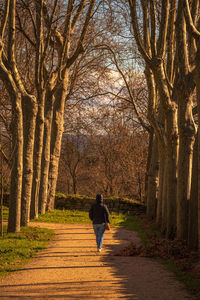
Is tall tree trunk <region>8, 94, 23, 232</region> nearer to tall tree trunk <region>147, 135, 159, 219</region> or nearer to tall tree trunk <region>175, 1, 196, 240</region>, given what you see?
tall tree trunk <region>175, 1, 196, 240</region>

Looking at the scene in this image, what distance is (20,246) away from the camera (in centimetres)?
1039

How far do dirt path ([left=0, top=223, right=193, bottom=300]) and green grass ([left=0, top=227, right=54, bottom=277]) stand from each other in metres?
0.28

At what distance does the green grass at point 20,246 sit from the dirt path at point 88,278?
275mm

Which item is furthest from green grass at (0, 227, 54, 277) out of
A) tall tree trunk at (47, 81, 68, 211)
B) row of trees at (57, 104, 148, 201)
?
row of trees at (57, 104, 148, 201)

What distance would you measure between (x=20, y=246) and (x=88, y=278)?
12.0ft

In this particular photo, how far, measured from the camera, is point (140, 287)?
22.2 feet

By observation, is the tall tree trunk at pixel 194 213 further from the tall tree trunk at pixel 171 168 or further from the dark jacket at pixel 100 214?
the dark jacket at pixel 100 214

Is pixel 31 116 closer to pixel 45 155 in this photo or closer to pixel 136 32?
pixel 136 32

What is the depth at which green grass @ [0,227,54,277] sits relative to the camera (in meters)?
8.61

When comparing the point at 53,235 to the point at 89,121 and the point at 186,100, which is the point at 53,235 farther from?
the point at 89,121

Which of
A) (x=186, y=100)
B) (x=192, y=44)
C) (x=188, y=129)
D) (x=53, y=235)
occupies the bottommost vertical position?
(x=53, y=235)

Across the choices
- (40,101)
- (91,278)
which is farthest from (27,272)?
(40,101)

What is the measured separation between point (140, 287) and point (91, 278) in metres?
1.01

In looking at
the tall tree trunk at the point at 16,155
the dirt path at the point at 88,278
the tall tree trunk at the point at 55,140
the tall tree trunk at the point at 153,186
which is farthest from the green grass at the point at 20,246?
the tall tree trunk at the point at 153,186
